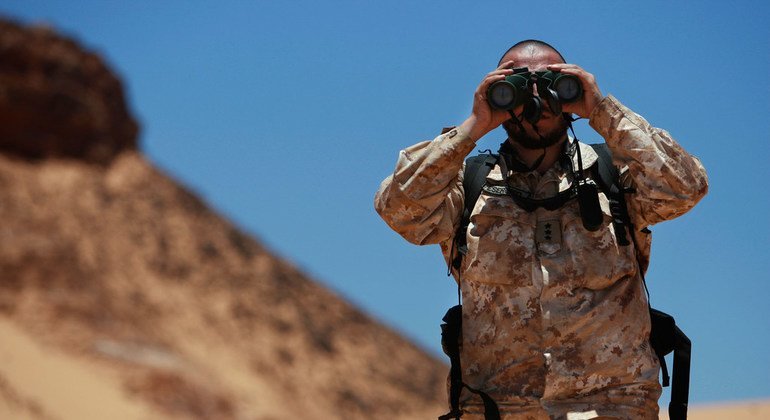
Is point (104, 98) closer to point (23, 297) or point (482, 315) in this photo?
point (23, 297)

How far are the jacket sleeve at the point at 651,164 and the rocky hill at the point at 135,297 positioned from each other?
2931 centimetres

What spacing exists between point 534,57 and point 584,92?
36 centimetres

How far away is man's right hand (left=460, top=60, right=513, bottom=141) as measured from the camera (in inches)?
177

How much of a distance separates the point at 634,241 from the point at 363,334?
5754cm

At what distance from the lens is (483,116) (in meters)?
4.52

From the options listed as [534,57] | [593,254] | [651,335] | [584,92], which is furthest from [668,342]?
[534,57]

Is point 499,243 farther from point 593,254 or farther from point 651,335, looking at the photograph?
point 651,335

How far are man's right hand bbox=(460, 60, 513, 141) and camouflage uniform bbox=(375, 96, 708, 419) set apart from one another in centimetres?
4

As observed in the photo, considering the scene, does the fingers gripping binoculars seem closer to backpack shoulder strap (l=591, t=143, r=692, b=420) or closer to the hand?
the hand

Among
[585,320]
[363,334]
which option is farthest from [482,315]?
[363,334]

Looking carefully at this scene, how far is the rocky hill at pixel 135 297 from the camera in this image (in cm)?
3706

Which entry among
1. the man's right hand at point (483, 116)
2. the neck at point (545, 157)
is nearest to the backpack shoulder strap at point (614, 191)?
the neck at point (545, 157)

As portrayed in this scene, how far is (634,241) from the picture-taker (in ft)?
14.6

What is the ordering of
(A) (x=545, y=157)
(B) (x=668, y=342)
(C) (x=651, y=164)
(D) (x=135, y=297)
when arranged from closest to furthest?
(C) (x=651, y=164) < (B) (x=668, y=342) < (A) (x=545, y=157) < (D) (x=135, y=297)
